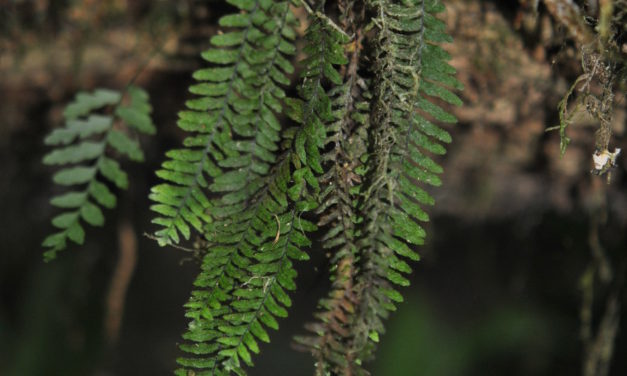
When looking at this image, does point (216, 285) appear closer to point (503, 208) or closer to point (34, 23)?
point (34, 23)

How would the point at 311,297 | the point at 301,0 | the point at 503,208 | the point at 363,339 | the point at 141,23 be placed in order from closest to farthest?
the point at 363,339, the point at 301,0, the point at 141,23, the point at 503,208, the point at 311,297

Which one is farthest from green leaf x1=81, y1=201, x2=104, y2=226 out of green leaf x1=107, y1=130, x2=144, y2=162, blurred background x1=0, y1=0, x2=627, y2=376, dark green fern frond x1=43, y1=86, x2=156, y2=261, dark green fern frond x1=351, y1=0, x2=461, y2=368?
dark green fern frond x1=351, y1=0, x2=461, y2=368

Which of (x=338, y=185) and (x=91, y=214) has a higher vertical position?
(x=338, y=185)

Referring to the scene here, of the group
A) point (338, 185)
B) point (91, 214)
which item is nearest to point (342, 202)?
point (338, 185)

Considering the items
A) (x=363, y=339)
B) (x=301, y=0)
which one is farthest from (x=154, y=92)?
(x=363, y=339)

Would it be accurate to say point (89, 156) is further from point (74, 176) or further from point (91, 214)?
point (91, 214)

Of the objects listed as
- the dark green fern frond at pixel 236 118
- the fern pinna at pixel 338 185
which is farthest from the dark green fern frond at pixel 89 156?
the fern pinna at pixel 338 185
